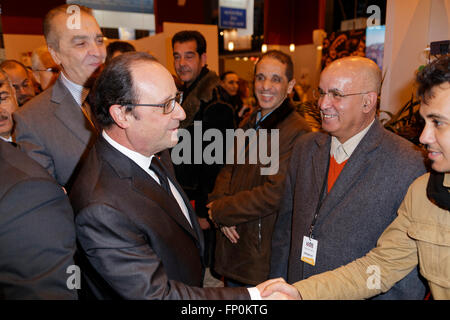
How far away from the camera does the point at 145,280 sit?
43.3 inches

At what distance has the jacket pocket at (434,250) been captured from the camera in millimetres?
1239

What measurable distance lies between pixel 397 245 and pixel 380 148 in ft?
1.55

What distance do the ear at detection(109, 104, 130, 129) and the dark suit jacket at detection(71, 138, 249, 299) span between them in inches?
4.0

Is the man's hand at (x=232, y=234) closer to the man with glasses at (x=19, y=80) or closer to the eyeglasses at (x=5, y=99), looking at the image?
the eyeglasses at (x=5, y=99)

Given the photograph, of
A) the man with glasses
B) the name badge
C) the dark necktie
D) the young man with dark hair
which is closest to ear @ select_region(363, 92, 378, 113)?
the young man with dark hair

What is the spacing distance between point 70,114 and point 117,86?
2.44ft

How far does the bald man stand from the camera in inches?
60.0

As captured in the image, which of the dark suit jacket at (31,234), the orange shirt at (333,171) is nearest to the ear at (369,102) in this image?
the orange shirt at (333,171)

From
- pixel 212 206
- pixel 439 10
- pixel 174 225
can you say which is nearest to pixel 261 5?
pixel 439 10

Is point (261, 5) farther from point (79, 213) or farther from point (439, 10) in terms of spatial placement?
point (79, 213)

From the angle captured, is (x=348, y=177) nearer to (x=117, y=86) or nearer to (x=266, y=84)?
(x=266, y=84)

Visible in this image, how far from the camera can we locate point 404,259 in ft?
4.72

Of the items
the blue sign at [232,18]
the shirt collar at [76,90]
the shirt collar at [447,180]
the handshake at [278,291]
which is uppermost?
the blue sign at [232,18]

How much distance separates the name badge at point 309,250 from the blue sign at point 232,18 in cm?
860
